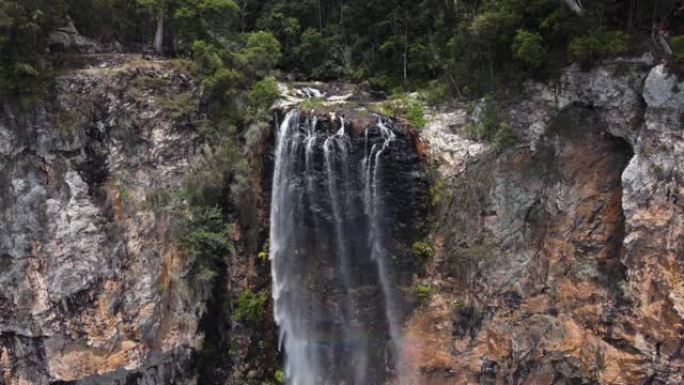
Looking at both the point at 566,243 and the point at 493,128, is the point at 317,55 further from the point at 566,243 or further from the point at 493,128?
the point at 566,243

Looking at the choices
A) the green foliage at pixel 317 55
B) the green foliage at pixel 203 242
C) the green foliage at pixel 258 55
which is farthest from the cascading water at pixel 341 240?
the green foliage at pixel 317 55

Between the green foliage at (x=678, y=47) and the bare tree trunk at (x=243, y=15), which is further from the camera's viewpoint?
the bare tree trunk at (x=243, y=15)

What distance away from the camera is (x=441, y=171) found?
1436 cm

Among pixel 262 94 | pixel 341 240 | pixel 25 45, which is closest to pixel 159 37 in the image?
pixel 262 94

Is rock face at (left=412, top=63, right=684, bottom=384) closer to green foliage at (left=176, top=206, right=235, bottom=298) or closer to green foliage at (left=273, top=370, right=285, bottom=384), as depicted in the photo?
green foliage at (left=273, top=370, right=285, bottom=384)

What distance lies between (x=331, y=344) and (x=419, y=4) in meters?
12.3

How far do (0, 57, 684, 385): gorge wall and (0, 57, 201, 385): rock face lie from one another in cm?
4

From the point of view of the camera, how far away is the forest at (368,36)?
12.4m

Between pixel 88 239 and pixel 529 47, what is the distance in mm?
12503

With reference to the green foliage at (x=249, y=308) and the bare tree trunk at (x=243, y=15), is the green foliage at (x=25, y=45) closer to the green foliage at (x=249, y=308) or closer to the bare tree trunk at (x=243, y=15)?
the green foliage at (x=249, y=308)

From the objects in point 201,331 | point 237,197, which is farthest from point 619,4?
point 201,331

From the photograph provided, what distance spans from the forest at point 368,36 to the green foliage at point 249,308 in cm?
644

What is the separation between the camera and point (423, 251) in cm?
1445

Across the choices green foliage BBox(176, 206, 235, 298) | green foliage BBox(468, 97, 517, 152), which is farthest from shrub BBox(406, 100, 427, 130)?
green foliage BBox(176, 206, 235, 298)
